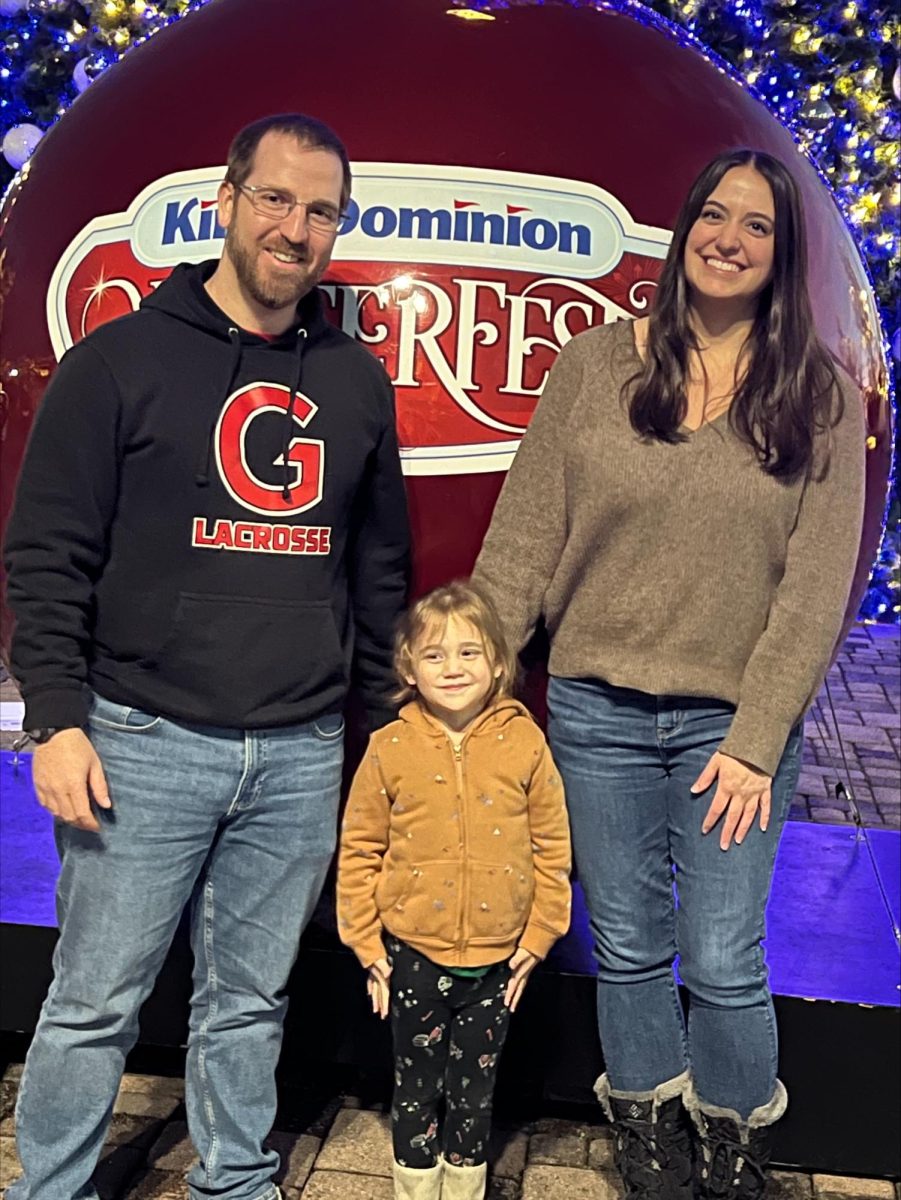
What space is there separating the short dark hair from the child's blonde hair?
610 millimetres

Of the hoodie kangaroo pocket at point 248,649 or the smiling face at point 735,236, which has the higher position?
the smiling face at point 735,236

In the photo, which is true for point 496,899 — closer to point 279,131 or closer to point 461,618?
point 461,618

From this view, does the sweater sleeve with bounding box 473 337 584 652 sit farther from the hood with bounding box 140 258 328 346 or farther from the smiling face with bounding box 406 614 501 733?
the hood with bounding box 140 258 328 346

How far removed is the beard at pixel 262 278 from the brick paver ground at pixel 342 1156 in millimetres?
1529

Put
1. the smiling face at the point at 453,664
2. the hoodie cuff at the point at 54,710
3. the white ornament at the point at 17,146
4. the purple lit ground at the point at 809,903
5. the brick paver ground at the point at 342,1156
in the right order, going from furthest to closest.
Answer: the white ornament at the point at 17,146 < the purple lit ground at the point at 809,903 < the brick paver ground at the point at 342,1156 < the smiling face at the point at 453,664 < the hoodie cuff at the point at 54,710

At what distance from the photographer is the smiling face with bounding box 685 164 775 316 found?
2.03m

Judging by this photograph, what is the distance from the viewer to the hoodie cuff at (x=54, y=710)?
1.98 meters

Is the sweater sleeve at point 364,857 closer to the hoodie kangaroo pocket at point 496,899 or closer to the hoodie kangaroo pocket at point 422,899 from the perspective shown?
the hoodie kangaroo pocket at point 422,899

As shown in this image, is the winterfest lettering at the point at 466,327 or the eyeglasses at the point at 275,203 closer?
the eyeglasses at the point at 275,203

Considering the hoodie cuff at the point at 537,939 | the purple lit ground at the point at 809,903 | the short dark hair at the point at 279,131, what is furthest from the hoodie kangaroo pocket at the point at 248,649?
the purple lit ground at the point at 809,903

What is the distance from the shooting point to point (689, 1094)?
226 cm

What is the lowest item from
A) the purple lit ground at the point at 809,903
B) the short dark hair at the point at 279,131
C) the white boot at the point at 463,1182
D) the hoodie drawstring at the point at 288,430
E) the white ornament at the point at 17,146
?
the white boot at the point at 463,1182

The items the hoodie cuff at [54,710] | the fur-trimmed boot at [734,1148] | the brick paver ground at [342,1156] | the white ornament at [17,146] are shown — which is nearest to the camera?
the hoodie cuff at [54,710]

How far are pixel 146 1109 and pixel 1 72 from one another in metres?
6.50
